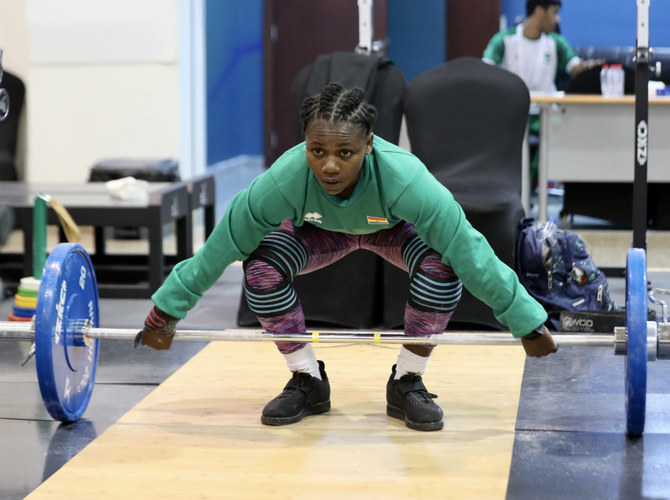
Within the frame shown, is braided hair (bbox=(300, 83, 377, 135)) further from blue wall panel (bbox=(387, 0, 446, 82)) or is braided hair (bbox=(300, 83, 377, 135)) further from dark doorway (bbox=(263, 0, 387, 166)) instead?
blue wall panel (bbox=(387, 0, 446, 82))

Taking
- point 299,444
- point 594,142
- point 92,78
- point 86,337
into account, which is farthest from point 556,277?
point 92,78

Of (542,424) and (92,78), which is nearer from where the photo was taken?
(542,424)

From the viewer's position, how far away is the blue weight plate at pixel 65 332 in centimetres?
257

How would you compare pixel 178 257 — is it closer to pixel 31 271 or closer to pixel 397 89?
pixel 31 271

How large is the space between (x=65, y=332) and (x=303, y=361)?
0.62m

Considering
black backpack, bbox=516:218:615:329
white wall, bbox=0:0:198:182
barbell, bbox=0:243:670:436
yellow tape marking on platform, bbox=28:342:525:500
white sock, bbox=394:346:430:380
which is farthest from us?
white wall, bbox=0:0:198:182

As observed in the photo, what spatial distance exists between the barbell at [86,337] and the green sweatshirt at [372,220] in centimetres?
11

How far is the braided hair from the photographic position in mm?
2482

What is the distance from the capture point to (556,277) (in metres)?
3.91

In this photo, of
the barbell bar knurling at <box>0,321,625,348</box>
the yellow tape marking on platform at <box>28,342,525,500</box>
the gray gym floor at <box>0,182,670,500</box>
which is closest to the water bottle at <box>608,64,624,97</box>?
the gray gym floor at <box>0,182,670,500</box>

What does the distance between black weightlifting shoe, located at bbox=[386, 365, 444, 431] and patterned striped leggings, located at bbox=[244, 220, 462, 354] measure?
0.54 feet

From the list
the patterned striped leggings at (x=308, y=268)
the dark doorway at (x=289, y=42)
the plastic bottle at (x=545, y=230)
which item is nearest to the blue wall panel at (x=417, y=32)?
the dark doorway at (x=289, y=42)

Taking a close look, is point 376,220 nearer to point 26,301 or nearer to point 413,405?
point 413,405

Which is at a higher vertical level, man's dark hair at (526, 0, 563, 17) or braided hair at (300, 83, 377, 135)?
man's dark hair at (526, 0, 563, 17)
